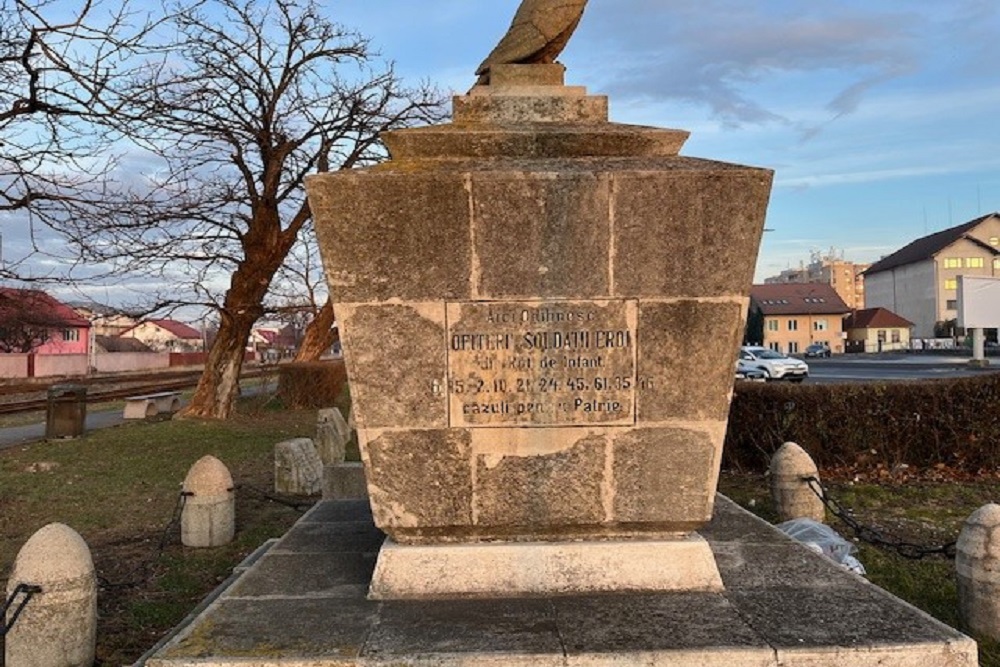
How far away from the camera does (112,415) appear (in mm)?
21547

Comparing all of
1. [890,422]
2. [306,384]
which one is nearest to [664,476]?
[890,422]

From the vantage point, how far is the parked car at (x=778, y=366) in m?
31.0

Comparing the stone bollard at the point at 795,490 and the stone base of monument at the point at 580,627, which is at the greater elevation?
the stone base of monument at the point at 580,627

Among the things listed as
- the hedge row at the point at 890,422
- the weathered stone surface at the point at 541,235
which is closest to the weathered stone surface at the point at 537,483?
the weathered stone surface at the point at 541,235

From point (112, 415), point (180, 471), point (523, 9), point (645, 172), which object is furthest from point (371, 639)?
point (112, 415)

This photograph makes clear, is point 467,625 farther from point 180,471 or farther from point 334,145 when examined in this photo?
point 334,145

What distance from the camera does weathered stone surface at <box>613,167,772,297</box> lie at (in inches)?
149

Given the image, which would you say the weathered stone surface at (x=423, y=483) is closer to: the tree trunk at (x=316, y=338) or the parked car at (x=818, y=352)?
the tree trunk at (x=316, y=338)

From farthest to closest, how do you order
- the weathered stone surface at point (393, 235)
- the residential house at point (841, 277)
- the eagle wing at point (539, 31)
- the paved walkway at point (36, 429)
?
the residential house at point (841, 277) → the paved walkway at point (36, 429) → the eagle wing at point (539, 31) → the weathered stone surface at point (393, 235)

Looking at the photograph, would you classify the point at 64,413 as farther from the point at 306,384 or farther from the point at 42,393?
the point at 42,393

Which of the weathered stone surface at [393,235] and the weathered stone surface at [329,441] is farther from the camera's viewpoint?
the weathered stone surface at [329,441]

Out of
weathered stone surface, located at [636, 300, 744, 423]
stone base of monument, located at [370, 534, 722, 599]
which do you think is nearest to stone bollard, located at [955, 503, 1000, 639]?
stone base of monument, located at [370, 534, 722, 599]

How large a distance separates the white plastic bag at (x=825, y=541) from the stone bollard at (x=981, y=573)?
75cm

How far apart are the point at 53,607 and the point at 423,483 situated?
2092 mm
